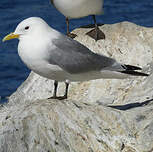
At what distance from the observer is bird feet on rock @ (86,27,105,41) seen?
27.4ft

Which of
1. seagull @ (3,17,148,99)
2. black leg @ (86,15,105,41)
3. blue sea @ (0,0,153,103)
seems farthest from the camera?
blue sea @ (0,0,153,103)

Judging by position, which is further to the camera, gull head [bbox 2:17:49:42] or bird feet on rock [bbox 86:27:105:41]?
bird feet on rock [bbox 86:27:105:41]

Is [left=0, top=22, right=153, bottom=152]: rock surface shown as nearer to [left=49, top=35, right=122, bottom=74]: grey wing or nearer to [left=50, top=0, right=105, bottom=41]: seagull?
[left=49, top=35, right=122, bottom=74]: grey wing

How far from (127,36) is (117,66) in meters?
1.73

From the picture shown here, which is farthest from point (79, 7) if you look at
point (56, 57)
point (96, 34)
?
point (56, 57)

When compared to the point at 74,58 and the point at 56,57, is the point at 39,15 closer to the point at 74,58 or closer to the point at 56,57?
the point at 74,58

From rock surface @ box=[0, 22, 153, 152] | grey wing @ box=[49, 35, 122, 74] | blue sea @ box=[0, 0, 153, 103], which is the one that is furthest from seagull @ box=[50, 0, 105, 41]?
blue sea @ box=[0, 0, 153, 103]

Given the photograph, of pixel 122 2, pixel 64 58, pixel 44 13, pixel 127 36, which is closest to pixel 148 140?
pixel 64 58

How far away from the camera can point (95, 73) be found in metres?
6.62

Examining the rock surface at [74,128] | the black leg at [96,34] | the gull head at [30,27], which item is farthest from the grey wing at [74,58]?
the black leg at [96,34]

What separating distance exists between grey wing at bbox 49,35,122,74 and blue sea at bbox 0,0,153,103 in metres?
6.19

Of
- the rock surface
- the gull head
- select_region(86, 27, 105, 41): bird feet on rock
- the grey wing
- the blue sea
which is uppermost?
the gull head

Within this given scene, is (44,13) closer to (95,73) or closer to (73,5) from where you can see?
(73,5)

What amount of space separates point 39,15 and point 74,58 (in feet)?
29.2
